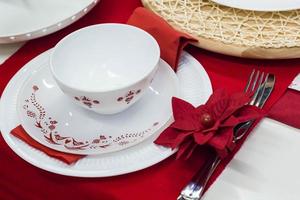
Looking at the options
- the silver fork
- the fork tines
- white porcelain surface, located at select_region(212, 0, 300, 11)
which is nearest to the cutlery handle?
the silver fork

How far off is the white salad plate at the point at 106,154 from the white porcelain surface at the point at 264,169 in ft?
0.23

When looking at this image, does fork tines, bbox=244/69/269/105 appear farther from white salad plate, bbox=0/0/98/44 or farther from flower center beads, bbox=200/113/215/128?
white salad plate, bbox=0/0/98/44

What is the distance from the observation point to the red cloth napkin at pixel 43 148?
1.79ft

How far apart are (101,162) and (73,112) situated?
0.10 meters

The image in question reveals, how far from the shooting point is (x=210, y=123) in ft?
1.75

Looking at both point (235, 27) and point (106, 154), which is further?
point (235, 27)

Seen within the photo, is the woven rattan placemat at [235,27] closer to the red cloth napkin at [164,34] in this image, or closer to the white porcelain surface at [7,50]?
the red cloth napkin at [164,34]

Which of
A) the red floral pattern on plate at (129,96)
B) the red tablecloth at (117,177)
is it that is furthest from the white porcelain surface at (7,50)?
the red floral pattern on plate at (129,96)

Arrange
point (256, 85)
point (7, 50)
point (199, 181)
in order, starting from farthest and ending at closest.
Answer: point (7, 50)
point (256, 85)
point (199, 181)

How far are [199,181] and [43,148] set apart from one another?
0.57ft

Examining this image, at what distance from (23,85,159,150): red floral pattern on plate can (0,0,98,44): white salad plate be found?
0.46 ft

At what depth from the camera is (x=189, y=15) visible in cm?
72

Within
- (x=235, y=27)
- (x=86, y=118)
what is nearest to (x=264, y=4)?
(x=235, y=27)

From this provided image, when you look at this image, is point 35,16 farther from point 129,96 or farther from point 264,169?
point 264,169
